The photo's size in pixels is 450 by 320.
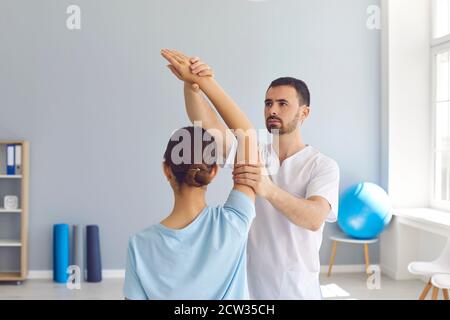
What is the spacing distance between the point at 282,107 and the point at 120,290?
120 inches

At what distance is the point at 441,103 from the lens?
14.7 feet

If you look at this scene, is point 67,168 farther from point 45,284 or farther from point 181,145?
point 181,145

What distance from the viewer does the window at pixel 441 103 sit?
4.42 metres

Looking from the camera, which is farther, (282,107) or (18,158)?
(18,158)

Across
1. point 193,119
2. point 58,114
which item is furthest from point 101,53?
point 193,119

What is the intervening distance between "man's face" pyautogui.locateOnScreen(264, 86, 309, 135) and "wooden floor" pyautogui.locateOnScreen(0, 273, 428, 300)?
2.60 m

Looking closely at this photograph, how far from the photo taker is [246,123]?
1200 mm

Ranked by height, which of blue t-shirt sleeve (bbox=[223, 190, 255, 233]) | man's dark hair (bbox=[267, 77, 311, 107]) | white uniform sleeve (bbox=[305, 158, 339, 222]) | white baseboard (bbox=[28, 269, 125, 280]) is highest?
man's dark hair (bbox=[267, 77, 311, 107])

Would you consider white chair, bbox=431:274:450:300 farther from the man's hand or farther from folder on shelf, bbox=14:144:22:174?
folder on shelf, bbox=14:144:22:174

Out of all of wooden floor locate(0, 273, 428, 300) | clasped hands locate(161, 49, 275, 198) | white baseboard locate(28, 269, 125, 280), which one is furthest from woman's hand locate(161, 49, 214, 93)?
white baseboard locate(28, 269, 125, 280)

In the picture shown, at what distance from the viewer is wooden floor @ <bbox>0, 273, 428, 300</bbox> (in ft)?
12.7

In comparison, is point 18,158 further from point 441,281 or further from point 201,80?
point 201,80

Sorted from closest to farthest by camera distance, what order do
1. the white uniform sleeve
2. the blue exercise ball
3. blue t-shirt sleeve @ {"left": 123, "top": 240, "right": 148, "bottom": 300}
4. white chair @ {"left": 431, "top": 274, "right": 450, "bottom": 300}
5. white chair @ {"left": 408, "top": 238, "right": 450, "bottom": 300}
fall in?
blue t-shirt sleeve @ {"left": 123, "top": 240, "right": 148, "bottom": 300}, the white uniform sleeve, white chair @ {"left": 431, "top": 274, "right": 450, "bottom": 300}, white chair @ {"left": 408, "top": 238, "right": 450, "bottom": 300}, the blue exercise ball

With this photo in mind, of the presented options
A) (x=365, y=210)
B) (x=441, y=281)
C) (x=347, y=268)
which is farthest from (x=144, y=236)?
(x=347, y=268)
